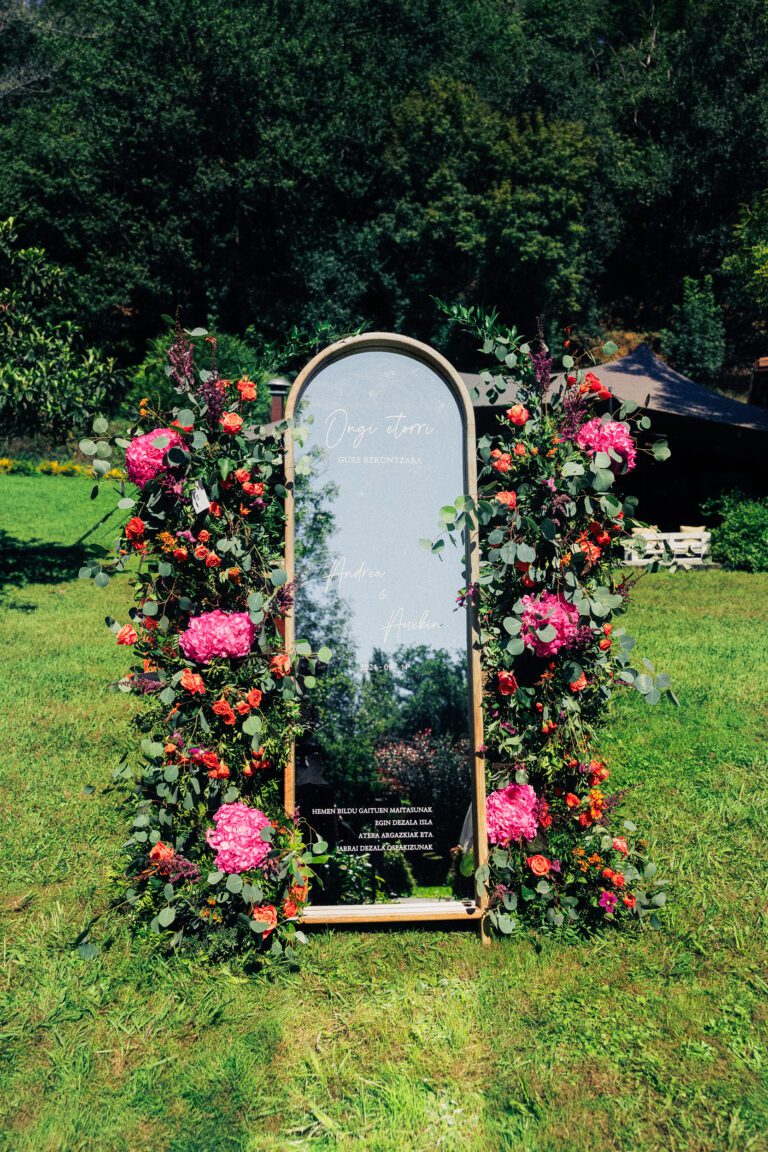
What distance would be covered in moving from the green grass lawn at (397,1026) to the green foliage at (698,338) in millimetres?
28186

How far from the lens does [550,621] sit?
11.8 feet

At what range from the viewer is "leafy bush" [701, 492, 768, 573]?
47.4 feet

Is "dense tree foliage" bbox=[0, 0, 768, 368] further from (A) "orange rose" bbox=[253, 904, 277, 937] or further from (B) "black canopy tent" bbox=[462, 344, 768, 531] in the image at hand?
(A) "orange rose" bbox=[253, 904, 277, 937]

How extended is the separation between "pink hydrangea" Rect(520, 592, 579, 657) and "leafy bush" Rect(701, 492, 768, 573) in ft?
37.9

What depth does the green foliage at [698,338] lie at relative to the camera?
30.8 metres

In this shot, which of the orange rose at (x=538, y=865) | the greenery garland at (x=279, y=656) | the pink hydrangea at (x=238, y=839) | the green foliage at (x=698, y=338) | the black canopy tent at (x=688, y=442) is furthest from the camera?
the green foliage at (x=698, y=338)

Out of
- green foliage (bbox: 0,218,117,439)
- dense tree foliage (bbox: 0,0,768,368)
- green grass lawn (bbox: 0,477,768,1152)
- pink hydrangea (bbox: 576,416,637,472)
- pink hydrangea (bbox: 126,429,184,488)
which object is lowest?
green grass lawn (bbox: 0,477,768,1152)

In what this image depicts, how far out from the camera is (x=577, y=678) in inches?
145

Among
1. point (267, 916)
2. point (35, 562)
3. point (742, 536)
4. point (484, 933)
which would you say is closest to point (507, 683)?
point (484, 933)

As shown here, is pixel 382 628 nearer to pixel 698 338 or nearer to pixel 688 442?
pixel 688 442

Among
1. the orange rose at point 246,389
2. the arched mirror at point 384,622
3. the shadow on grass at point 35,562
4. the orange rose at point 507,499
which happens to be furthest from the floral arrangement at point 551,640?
the shadow on grass at point 35,562

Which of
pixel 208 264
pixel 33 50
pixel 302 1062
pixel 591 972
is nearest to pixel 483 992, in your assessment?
pixel 591 972

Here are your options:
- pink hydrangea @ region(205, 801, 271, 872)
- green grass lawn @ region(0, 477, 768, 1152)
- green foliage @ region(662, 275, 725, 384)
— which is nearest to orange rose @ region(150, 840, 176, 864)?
pink hydrangea @ region(205, 801, 271, 872)

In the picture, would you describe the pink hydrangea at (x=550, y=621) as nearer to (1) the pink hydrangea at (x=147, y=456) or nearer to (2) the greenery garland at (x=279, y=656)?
(2) the greenery garland at (x=279, y=656)
